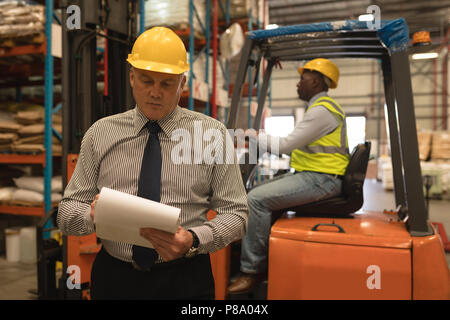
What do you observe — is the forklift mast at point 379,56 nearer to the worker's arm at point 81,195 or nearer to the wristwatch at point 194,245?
the worker's arm at point 81,195

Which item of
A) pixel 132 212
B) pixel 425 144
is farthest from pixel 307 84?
pixel 425 144

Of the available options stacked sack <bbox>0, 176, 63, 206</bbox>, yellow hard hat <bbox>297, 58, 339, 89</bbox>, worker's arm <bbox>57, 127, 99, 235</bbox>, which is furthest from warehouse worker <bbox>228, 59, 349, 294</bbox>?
stacked sack <bbox>0, 176, 63, 206</bbox>

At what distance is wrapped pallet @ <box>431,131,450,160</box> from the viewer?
43.4 feet

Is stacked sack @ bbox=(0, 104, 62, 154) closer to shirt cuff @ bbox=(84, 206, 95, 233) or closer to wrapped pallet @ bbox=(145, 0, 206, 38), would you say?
wrapped pallet @ bbox=(145, 0, 206, 38)

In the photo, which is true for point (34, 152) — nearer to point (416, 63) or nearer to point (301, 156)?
point (301, 156)

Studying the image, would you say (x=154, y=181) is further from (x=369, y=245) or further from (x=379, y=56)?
(x=379, y=56)

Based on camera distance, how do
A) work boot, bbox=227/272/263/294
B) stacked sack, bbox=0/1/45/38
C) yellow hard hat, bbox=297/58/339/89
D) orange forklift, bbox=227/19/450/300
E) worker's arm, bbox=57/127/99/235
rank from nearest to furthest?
1. worker's arm, bbox=57/127/99/235
2. orange forklift, bbox=227/19/450/300
3. work boot, bbox=227/272/263/294
4. yellow hard hat, bbox=297/58/339/89
5. stacked sack, bbox=0/1/45/38

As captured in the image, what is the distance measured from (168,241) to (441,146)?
47.2 ft

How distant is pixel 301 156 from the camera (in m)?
3.03

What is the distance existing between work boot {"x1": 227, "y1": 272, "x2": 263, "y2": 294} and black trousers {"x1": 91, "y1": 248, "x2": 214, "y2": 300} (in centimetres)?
113

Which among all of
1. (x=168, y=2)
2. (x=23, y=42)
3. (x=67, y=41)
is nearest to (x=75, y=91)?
(x=67, y=41)

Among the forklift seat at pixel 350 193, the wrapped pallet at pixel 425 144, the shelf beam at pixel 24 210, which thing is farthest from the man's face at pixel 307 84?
the wrapped pallet at pixel 425 144

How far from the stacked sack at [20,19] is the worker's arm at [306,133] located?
3.34 meters

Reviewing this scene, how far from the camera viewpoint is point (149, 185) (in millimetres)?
1568
